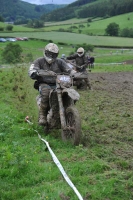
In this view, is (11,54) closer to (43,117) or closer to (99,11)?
(43,117)

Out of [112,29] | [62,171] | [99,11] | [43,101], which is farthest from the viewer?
[99,11]

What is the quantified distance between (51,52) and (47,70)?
1.47ft

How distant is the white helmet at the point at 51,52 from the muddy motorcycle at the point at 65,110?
0.63 metres

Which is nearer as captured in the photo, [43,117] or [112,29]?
[43,117]

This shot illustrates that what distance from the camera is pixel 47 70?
8086mm

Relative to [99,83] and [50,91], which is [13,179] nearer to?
[50,91]

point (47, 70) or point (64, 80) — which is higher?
point (47, 70)

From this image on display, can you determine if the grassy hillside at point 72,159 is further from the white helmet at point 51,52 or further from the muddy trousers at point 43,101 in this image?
the white helmet at point 51,52

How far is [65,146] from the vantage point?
7.25 m

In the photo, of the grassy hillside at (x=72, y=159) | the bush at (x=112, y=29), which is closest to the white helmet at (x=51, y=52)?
the grassy hillside at (x=72, y=159)

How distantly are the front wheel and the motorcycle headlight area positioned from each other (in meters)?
0.56

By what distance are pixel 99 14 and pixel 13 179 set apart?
14804 centimetres

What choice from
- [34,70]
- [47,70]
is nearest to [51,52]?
[47,70]

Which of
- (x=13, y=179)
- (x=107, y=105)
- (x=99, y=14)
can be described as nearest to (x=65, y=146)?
(x=13, y=179)
